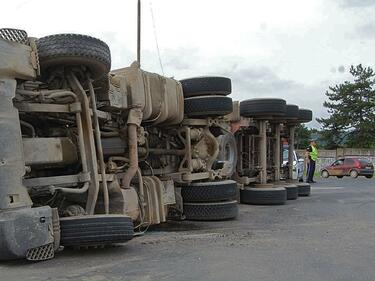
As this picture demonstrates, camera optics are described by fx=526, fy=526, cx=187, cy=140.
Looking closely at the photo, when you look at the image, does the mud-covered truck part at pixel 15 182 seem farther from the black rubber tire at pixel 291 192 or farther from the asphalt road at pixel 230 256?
the black rubber tire at pixel 291 192

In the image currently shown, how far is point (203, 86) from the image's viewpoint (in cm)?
812

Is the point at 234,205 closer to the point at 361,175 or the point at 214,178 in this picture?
the point at 214,178

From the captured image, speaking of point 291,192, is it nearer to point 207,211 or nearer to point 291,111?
point 291,111

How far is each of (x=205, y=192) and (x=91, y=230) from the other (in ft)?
11.7

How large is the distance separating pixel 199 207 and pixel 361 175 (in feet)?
86.1

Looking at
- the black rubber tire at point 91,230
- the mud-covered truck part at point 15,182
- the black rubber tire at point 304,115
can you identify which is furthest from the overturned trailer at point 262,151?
the mud-covered truck part at point 15,182

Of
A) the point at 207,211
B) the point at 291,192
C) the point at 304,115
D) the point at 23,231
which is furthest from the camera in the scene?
the point at 304,115

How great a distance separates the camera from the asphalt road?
4133 mm

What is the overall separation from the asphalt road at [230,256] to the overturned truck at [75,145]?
0.26 metres

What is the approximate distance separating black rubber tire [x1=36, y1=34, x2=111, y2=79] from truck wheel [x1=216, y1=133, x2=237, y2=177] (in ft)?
13.3

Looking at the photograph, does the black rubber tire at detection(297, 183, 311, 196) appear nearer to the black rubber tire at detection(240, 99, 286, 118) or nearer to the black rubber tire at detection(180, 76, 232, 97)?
the black rubber tire at detection(240, 99, 286, 118)

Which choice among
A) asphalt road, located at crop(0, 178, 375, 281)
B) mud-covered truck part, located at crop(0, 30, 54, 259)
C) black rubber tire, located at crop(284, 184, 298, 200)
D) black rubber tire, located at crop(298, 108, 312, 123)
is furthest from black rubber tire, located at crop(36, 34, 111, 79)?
black rubber tire, located at crop(298, 108, 312, 123)

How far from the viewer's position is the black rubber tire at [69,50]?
4816mm

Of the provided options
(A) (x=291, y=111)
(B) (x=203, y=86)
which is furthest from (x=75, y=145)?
(A) (x=291, y=111)
